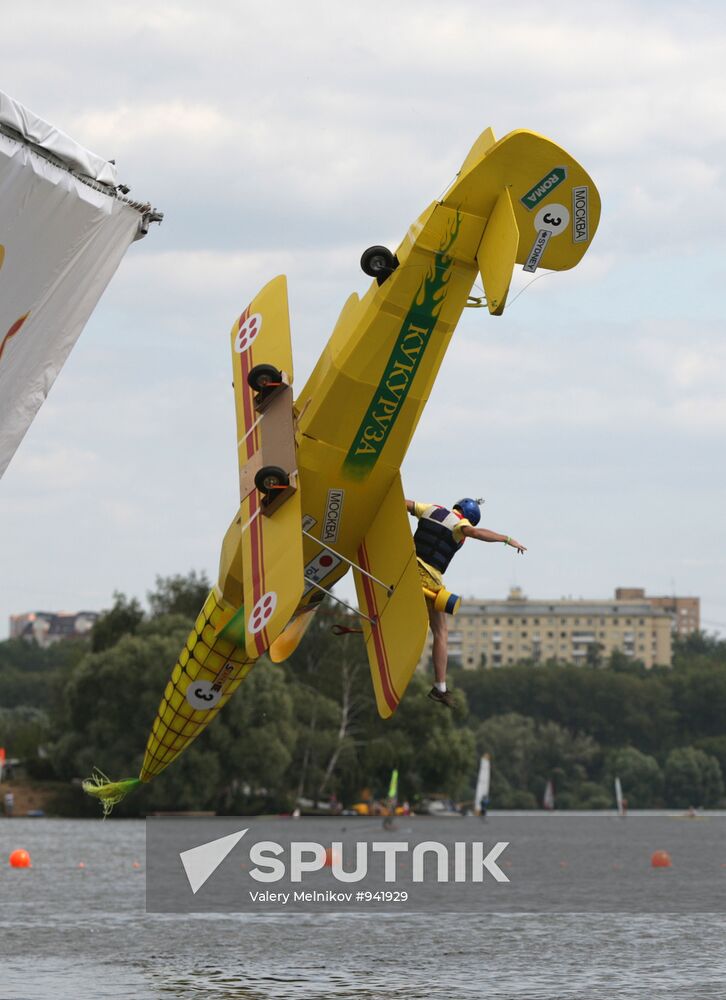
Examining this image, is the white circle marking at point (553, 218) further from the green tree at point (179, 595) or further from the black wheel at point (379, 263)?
the green tree at point (179, 595)

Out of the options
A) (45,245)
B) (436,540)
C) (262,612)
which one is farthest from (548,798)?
(45,245)

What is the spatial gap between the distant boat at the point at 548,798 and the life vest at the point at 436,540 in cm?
13075

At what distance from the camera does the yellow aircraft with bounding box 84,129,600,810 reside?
14.6m

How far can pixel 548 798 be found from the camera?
144 m

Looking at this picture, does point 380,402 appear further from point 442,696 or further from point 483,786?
point 483,786

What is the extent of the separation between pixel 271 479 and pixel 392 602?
1.69 meters

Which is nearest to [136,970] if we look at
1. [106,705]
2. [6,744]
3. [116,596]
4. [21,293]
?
[21,293]

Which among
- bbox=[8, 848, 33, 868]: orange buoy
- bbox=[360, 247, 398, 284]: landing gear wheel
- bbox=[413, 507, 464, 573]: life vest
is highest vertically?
bbox=[360, 247, 398, 284]: landing gear wheel

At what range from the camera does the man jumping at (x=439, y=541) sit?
15.7 metres

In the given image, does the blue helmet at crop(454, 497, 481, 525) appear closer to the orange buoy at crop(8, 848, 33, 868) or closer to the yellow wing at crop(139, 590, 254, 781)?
the yellow wing at crop(139, 590, 254, 781)

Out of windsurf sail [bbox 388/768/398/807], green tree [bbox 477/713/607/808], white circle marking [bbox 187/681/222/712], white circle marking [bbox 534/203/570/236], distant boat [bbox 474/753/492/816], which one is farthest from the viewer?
green tree [bbox 477/713/607/808]

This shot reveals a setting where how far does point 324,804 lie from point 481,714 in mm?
82558

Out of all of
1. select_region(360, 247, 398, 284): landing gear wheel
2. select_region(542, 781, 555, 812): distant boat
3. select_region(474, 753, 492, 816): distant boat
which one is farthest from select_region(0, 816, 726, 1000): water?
Answer: select_region(542, 781, 555, 812): distant boat

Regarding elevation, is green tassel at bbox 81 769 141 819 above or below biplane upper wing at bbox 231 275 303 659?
below
